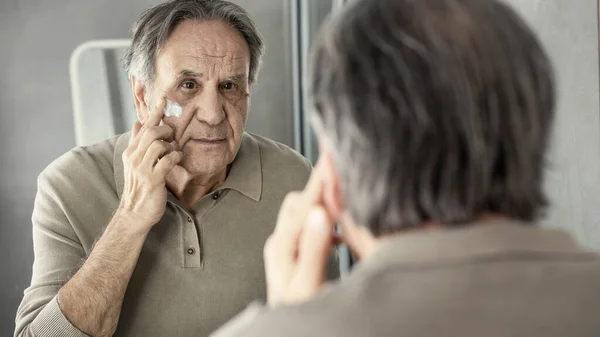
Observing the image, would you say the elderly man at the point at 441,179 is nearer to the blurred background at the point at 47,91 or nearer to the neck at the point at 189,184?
the neck at the point at 189,184

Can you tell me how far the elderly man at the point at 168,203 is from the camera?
5.43ft

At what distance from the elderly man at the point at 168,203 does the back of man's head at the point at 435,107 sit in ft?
3.13

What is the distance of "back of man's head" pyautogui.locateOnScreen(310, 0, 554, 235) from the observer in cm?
77

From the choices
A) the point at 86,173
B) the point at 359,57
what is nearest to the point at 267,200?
the point at 86,173

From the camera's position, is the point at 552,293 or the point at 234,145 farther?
the point at 234,145

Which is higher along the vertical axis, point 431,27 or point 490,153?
point 431,27

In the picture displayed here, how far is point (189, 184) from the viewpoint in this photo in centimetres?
187

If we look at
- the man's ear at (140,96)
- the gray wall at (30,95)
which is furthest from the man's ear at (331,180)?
the gray wall at (30,95)

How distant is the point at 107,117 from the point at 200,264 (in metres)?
1.05

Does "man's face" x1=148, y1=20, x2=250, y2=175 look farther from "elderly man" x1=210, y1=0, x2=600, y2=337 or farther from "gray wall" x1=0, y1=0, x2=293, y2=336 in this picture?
"elderly man" x1=210, y1=0, x2=600, y2=337

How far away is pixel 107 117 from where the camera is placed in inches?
104

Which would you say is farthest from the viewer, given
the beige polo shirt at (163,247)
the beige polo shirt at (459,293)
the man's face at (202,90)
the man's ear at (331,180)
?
the man's face at (202,90)

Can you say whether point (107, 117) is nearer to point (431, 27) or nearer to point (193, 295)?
point (193, 295)

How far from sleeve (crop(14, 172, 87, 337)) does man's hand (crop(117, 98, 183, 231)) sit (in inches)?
5.5
